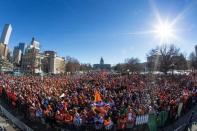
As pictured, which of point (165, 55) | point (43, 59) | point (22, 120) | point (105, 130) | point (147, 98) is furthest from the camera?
point (43, 59)

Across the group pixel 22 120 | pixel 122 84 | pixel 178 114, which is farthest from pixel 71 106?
pixel 122 84

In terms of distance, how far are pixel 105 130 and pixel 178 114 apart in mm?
7567

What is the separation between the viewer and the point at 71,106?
70.8ft

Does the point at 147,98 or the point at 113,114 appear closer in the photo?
the point at 113,114

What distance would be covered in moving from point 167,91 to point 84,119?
1300 cm

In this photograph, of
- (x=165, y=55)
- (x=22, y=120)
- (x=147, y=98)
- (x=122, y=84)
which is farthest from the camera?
(x=165, y=55)

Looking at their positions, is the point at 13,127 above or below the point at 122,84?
Result: below

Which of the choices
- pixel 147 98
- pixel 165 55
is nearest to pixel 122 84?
pixel 147 98

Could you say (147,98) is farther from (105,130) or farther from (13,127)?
(13,127)

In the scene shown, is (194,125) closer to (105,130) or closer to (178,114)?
(178,114)

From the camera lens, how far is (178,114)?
71.7ft

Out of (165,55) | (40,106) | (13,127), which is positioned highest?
(165,55)

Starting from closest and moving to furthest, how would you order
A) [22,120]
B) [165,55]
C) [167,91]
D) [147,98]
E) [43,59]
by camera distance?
[22,120]
[147,98]
[167,91]
[165,55]
[43,59]

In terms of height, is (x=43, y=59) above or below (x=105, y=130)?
above
